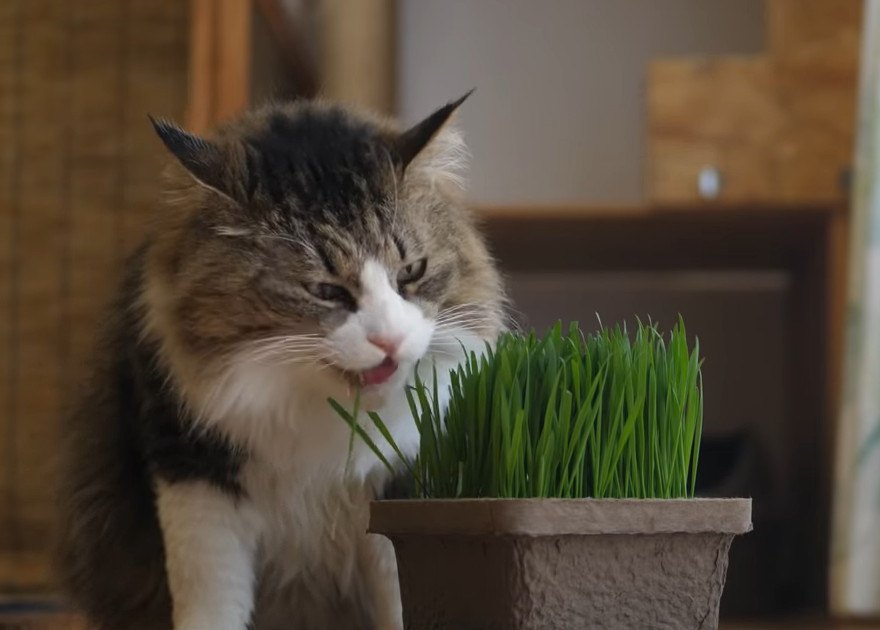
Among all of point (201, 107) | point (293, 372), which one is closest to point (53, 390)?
point (201, 107)

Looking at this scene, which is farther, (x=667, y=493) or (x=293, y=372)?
(x=293, y=372)

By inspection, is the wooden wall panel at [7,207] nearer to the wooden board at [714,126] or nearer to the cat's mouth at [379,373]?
the wooden board at [714,126]

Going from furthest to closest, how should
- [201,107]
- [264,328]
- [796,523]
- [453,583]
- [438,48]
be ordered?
[438,48] → [796,523] → [201,107] → [264,328] → [453,583]

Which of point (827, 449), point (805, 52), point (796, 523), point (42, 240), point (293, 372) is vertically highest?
point (805, 52)

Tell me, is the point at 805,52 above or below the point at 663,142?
above

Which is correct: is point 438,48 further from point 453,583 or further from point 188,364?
point 453,583

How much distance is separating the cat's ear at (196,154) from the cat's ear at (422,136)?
0.17m

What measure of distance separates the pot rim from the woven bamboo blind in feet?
4.73

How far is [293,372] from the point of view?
1.17 metres

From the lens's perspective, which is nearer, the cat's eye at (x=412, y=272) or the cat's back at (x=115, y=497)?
the cat's eye at (x=412, y=272)

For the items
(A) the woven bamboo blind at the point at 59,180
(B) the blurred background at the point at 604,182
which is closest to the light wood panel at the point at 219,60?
(B) the blurred background at the point at 604,182

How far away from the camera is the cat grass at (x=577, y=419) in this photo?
3.18 ft

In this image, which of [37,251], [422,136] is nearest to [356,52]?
[37,251]

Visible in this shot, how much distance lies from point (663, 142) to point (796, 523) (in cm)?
81
